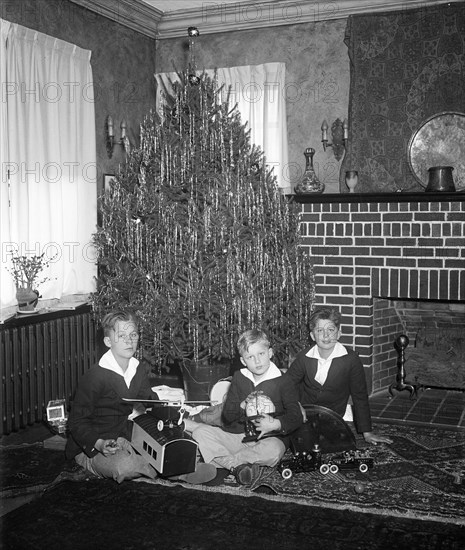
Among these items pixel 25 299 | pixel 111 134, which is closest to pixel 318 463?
pixel 25 299

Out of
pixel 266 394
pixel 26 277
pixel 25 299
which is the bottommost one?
pixel 266 394

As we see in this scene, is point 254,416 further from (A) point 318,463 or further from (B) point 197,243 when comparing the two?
(B) point 197,243

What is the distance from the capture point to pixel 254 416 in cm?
360

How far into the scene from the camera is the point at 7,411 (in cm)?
465

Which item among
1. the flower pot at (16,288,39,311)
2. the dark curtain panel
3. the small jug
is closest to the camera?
the flower pot at (16,288,39,311)

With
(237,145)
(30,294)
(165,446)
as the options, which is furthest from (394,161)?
(165,446)

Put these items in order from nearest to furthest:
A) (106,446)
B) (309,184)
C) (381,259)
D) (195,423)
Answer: (106,446), (195,423), (381,259), (309,184)

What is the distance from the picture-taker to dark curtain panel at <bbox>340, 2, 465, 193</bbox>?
5.84 metres

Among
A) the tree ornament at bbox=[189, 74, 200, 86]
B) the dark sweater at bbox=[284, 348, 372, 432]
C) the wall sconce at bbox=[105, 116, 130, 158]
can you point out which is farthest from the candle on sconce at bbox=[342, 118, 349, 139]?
the dark sweater at bbox=[284, 348, 372, 432]

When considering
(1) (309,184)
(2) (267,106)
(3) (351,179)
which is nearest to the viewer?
(1) (309,184)

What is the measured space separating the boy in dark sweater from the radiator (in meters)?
1.54

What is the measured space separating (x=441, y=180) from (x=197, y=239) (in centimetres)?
A: 215

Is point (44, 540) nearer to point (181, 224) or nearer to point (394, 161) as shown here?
point (181, 224)

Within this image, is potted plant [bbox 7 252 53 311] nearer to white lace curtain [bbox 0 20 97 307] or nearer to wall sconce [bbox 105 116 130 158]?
white lace curtain [bbox 0 20 97 307]
